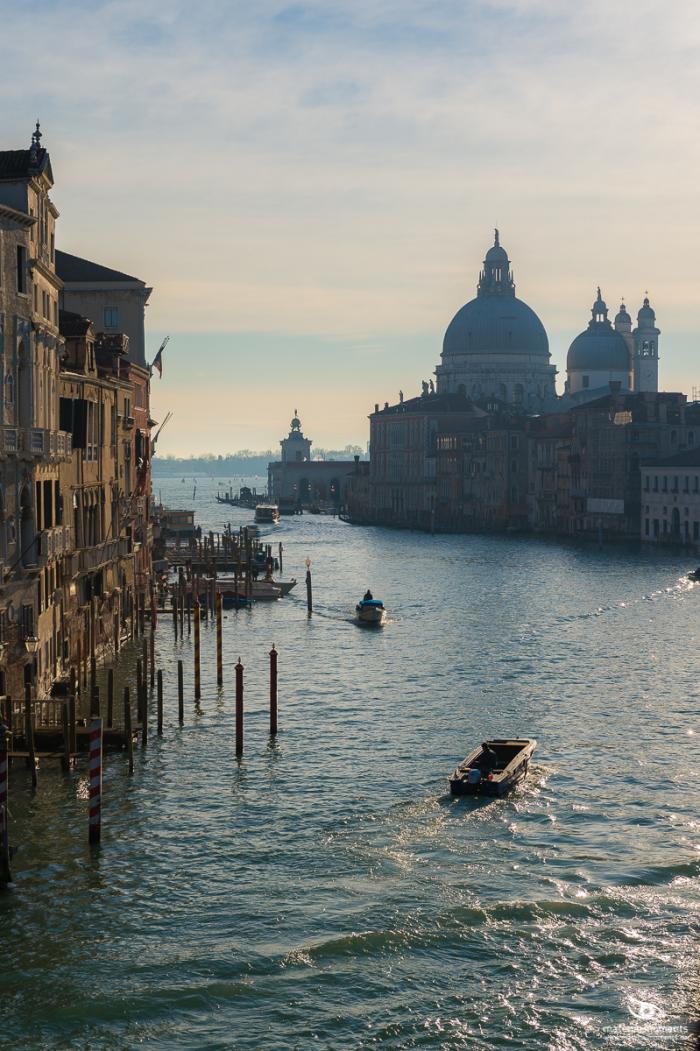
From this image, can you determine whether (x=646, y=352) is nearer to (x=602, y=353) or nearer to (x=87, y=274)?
(x=602, y=353)

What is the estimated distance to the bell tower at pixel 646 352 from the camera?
624ft

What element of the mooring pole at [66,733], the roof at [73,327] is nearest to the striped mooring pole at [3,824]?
the mooring pole at [66,733]

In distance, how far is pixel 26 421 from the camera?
3134cm

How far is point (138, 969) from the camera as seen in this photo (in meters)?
21.0

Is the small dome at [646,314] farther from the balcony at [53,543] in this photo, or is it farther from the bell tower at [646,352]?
the balcony at [53,543]

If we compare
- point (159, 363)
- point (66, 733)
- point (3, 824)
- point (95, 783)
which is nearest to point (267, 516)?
point (159, 363)

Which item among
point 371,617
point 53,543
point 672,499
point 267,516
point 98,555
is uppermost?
point 672,499

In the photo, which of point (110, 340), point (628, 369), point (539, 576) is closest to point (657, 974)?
point (110, 340)

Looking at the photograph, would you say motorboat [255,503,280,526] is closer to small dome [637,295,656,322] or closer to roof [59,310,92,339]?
small dome [637,295,656,322]

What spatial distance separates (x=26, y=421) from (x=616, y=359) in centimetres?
16657

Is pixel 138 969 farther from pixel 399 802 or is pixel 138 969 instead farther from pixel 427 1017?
pixel 399 802

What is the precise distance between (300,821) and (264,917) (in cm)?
533

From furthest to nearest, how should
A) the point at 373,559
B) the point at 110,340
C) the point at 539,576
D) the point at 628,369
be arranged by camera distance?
the point at 628,369, the point at 373,559, the point at 539,576, the point at 110,340

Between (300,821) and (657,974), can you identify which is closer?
(657,974)
